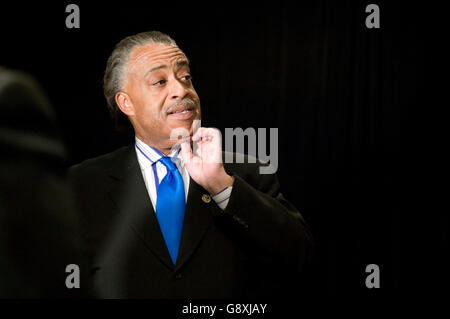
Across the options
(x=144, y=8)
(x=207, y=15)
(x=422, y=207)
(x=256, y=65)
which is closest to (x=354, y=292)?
(x=422, y=207)

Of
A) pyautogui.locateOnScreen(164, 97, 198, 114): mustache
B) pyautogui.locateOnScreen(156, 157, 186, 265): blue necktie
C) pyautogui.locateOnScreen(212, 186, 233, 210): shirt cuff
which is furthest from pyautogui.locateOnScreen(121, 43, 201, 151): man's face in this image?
pyautogui.locateOnScreen(212, 186, 233, 210): shirt cuff

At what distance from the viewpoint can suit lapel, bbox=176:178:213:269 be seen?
55.8 inches

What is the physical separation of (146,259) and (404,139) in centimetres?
156

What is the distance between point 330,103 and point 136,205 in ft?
3.99

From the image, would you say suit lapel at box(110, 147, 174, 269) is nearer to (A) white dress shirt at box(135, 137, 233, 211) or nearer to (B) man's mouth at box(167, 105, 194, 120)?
(A) white dress shirt at box(135, 137, 233, 211)

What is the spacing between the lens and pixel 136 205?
1463 millimetres

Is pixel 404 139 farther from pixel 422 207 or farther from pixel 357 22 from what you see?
pixel 357 22

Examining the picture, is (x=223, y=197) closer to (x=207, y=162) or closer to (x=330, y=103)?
(x=207, y=162)

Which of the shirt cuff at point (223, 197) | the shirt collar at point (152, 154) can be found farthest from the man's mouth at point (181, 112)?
the shirt cuff at point (223, 197)

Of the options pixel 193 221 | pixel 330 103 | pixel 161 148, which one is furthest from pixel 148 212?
pixel 330 103

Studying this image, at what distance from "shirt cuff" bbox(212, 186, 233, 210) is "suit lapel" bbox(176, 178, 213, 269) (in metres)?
0.05

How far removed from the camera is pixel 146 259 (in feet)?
4.65

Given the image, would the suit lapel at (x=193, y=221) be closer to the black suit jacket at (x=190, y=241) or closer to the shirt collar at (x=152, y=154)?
the black suit jacket at (x=190, y=241)

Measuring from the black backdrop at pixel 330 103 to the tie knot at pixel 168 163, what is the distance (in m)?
0.35
